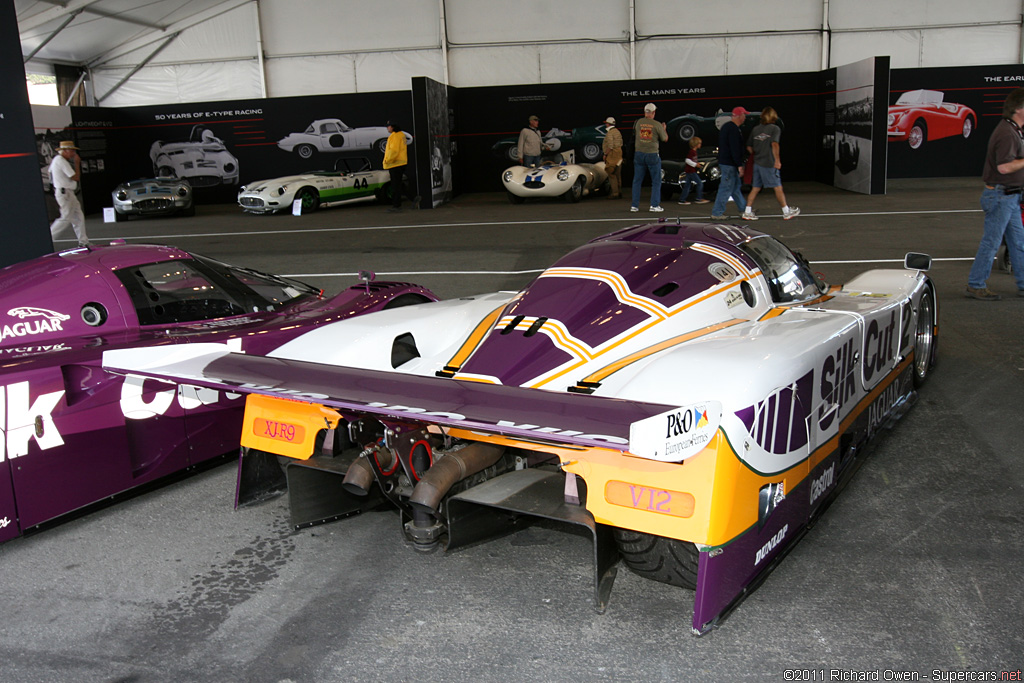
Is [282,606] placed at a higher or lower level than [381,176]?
lower

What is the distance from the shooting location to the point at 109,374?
367 cm

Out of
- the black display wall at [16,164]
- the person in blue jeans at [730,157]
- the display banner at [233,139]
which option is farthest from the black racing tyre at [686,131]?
the black display wall at [16,164]

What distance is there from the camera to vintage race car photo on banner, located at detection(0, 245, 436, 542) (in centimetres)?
343

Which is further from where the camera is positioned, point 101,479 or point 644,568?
point 101,479

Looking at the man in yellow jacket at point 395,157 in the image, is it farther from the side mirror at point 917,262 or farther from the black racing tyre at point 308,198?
the side mirror at point 917,262

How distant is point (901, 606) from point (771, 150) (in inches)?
396

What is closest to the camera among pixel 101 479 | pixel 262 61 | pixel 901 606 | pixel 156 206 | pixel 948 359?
pixel 901 606

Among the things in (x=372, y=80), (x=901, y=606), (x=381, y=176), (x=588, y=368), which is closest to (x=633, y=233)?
(x=588, y=368)

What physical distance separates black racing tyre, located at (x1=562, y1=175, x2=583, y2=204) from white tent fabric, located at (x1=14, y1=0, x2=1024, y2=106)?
4.82 meters

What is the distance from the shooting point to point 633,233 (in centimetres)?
442

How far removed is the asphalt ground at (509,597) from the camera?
2.61 meters

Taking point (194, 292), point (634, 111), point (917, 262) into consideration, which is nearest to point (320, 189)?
point (634, 111)

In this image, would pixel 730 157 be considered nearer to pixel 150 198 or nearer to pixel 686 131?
pixel 686 131

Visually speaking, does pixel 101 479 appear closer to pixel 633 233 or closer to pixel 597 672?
pixel 597 672
